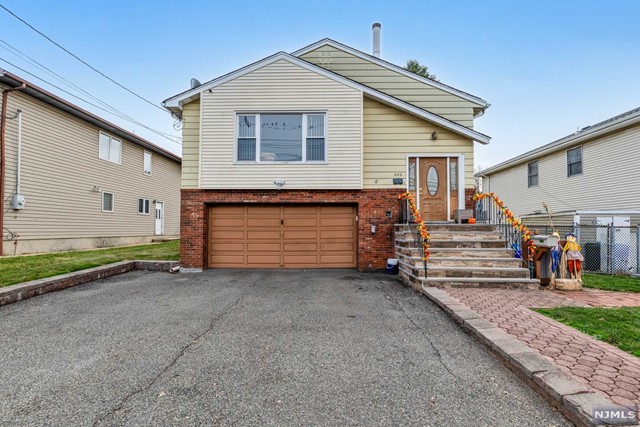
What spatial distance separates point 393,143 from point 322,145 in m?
2.18

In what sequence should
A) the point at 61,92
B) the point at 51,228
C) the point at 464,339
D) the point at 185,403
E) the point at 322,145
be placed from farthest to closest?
the point at 61,92, the point at 51,228, the point at 322,145, the point at 464,339, the point at 185,403

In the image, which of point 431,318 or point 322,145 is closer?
point 431,318

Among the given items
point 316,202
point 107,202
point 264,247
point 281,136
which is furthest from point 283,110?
point 107,202

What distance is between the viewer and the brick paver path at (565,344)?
2598 millimetres

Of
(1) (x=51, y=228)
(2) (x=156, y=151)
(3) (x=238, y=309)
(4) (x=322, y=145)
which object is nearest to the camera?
(3) (x=238, y=309)

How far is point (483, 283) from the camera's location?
6438mm

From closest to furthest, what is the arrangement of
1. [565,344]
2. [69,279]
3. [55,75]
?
[565,344]
[69,279]
[55,75]

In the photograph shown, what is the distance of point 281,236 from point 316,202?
1.47 m

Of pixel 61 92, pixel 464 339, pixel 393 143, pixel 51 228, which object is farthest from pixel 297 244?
pixel 61 92

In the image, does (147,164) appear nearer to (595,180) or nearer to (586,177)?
(586,177)

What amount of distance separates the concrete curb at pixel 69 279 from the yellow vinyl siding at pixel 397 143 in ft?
21.8

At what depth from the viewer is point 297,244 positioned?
31.2 ft

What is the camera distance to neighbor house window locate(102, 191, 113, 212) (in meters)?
15.2

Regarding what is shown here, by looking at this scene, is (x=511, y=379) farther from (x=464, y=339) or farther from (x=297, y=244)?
(x=297, y=244)
